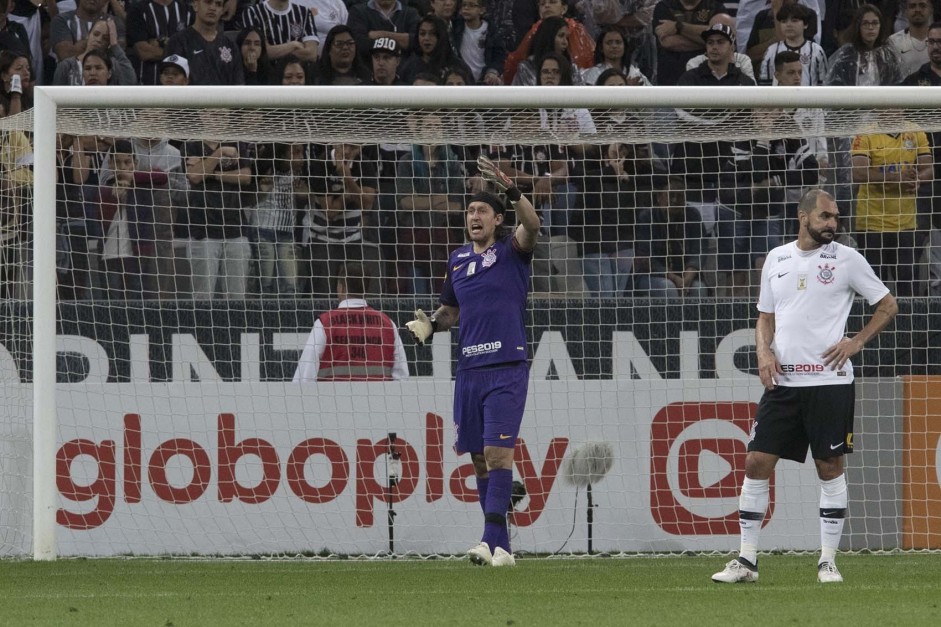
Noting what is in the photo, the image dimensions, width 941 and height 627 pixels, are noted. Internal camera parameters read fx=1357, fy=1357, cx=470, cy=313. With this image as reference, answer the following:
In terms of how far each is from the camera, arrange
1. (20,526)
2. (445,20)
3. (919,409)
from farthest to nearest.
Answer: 1. (445,20)
2. (919,409)
3. (20,526)

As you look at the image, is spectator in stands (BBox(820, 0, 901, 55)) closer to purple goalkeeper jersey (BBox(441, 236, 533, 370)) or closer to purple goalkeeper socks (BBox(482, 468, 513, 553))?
purple goalkeeper jersey (BBox(441, 236, 533, 370))

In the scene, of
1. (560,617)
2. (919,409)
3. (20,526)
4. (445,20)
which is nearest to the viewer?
(560,617)

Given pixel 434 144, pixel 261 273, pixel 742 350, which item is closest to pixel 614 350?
pixel 742 350

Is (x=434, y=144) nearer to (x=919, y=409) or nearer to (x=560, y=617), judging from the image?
(x=919, y=409)

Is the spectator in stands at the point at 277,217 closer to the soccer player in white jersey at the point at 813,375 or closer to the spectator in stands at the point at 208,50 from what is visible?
the spectator in stands at the point at 208,50

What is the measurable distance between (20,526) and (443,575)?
10.9ft

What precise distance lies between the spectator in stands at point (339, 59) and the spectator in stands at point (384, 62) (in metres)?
0.17

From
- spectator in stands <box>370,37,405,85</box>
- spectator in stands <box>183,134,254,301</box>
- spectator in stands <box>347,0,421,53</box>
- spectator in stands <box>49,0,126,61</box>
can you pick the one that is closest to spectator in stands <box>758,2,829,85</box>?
spectator in stands <box>347,0,421,53</box>

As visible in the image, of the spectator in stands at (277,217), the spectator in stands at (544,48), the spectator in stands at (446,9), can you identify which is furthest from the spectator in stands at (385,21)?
the spectator in stands at (277,217)

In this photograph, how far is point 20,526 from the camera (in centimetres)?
922

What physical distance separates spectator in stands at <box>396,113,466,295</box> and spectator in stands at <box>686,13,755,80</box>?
9.94ft

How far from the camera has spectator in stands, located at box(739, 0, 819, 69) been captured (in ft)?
42.5

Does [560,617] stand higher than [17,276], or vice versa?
[17,276]

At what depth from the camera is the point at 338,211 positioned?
10547 mm
